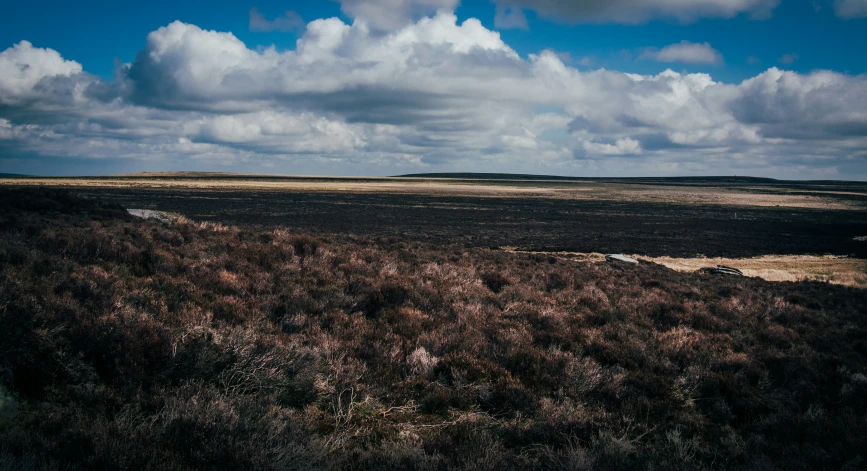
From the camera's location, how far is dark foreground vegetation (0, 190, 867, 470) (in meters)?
4.02

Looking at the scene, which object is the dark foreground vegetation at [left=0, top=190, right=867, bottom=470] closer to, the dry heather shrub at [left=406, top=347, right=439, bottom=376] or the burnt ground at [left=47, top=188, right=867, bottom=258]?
the dry heather shrub at [left=406, top=347, right=439, bottom=376]

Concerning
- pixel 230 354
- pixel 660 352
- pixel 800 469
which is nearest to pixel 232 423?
pixel 230 354

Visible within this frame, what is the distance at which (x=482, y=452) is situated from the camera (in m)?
4.21

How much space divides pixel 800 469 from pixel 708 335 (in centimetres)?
542

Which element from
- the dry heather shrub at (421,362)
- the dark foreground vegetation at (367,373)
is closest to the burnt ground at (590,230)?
the dark foreground vegetation at (367,373)

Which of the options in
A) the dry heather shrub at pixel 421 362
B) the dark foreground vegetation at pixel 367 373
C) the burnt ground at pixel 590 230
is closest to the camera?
the dark foreground vegetation at pixel 367 373

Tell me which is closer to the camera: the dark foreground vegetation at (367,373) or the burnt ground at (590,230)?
the dark foreground vegetation at (367,373)

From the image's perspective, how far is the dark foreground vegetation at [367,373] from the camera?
4.02 metres

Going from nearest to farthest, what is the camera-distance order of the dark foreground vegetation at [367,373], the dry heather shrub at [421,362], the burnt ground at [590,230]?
the dark foreground vegetation at [367,373]
the dry heather shrub at [421,362]
the burnt ground at [590,230]

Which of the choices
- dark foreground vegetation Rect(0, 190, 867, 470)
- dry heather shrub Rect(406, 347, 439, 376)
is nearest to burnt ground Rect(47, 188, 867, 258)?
dark foreground vegetation Rect(0, 190, 867, 470)

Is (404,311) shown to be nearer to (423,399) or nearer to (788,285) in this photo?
(423,399)

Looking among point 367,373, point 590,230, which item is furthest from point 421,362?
point 590,230

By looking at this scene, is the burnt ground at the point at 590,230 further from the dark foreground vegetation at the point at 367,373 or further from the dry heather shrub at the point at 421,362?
the dry heather shrub at the point at 421,362

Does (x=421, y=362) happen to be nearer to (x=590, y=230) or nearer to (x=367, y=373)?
(x=367, y=373)
